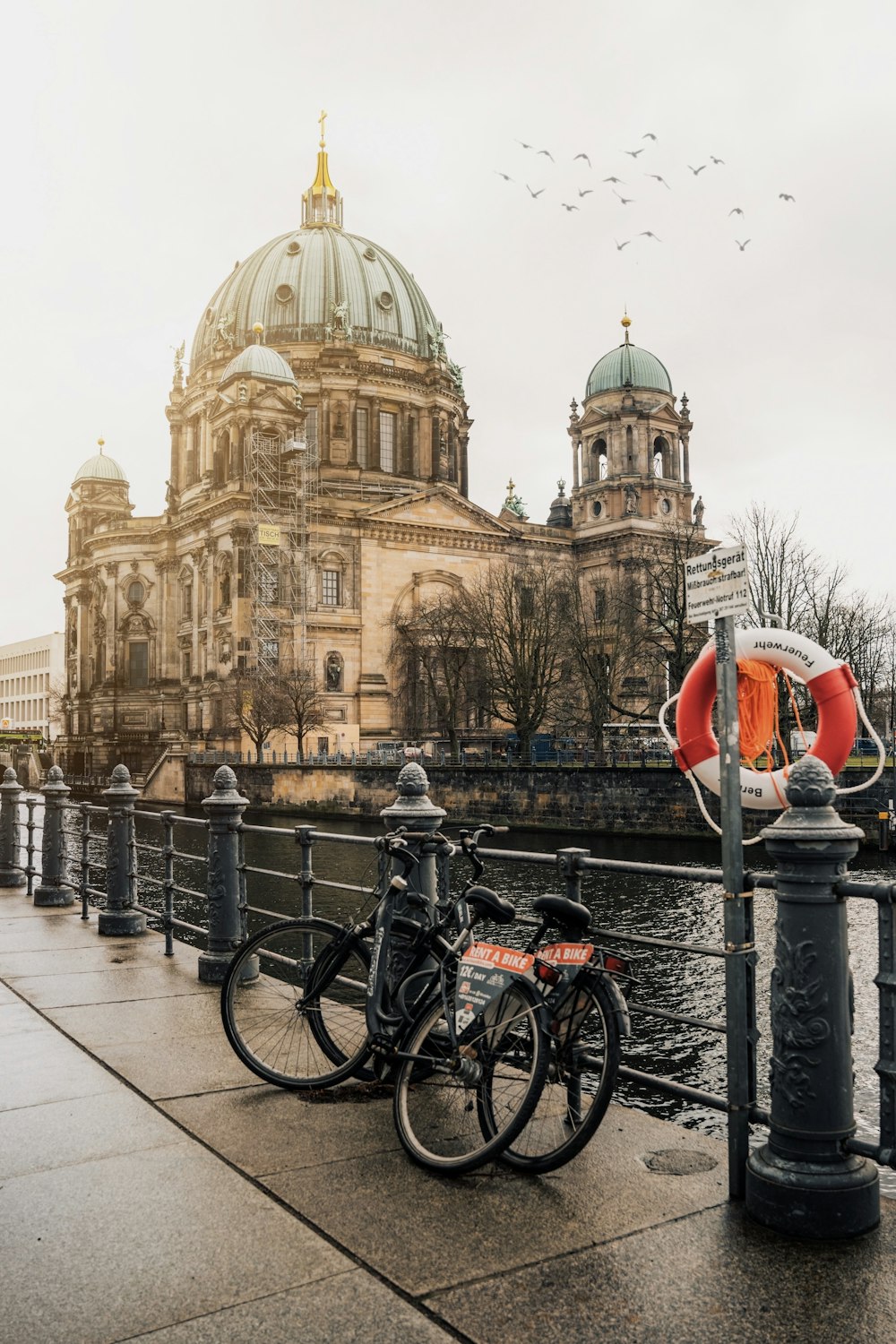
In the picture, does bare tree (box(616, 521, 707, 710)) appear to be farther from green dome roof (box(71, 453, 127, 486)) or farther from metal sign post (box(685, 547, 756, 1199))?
green dome roof (box(71, 453, 127, 486))

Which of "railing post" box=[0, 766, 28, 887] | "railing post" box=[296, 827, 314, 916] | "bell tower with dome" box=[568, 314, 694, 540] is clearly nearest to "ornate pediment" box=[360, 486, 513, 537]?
"bell tower with dome" box=[568, 314, 694, 540]

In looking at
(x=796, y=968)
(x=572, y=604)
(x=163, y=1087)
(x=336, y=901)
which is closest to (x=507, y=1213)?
(x=796, y=968)

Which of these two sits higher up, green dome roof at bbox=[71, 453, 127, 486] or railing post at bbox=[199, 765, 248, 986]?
green dome roof at bbox=[71, 453, 127, 486]

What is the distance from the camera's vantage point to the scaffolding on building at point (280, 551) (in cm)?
6969

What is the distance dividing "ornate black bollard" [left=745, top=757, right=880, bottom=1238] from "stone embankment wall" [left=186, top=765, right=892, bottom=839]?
28568 millimetres

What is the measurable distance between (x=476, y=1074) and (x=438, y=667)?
66494mm

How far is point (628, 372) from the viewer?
83.8 m

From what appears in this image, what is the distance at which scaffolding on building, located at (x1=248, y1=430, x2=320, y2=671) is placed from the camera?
69.7m

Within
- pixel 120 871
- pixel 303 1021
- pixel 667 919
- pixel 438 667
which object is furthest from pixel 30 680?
pixel 303 1021

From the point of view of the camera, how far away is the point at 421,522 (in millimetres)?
76438

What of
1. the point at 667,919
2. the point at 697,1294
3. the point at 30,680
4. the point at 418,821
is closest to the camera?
the point at 697,1294

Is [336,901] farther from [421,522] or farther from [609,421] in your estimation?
[609,421]

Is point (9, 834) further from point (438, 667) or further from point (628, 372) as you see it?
point (628, 372)

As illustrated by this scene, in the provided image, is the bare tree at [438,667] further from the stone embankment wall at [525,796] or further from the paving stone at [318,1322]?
the paving stone at [318,1322]
